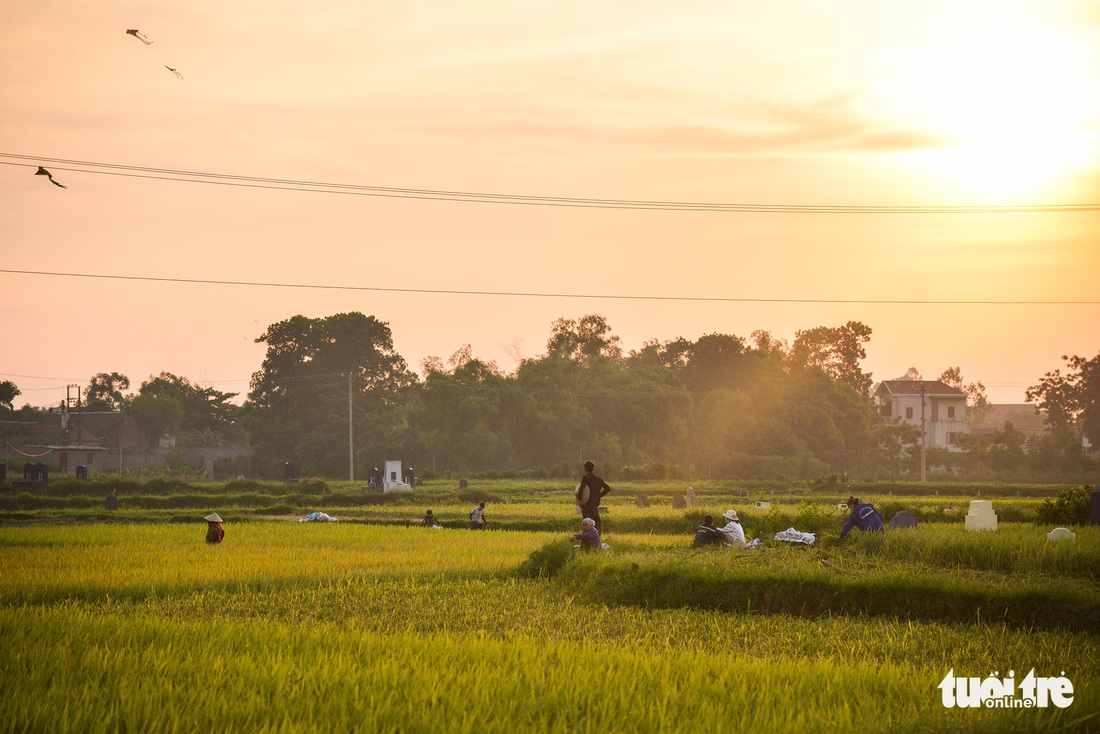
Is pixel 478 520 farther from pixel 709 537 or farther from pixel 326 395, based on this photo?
pixel 326 395

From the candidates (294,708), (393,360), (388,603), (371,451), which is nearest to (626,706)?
(294,708)

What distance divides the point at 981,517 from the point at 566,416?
191 feet

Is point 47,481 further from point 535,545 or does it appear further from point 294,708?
point 294,708

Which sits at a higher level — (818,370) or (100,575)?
(818,370)

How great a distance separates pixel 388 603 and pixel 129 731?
7.17 m

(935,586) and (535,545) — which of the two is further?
(535,545)

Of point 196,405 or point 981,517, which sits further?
point 196,405

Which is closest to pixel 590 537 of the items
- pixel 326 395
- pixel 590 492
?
pixel 590 492

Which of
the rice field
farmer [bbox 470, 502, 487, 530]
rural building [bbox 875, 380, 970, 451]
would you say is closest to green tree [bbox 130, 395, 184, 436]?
farmer [bbox 470, 502, 487, 530]

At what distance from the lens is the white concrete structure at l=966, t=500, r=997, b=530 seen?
19823mm

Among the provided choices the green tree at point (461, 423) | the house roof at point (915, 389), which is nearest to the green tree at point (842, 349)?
the house roof at point (915, 389)

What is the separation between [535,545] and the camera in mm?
22953

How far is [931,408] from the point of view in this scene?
295 feet

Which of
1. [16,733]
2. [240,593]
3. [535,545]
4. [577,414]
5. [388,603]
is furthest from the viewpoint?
[577,414]
